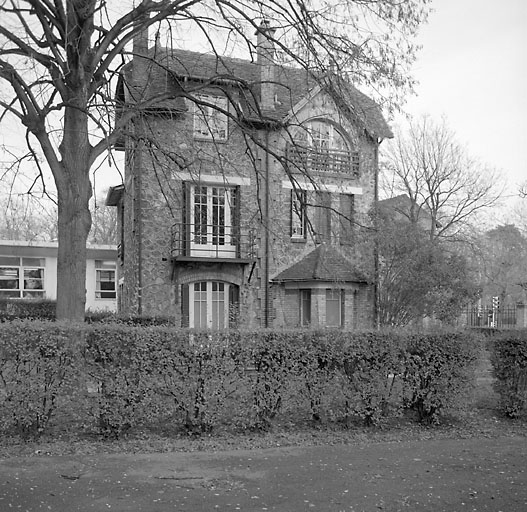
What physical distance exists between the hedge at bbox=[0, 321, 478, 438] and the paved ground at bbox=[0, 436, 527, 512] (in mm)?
750

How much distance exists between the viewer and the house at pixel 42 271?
33.9 m

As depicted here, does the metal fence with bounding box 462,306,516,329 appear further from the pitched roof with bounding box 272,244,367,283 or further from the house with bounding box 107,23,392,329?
the house with bounding box 107,23,392,329

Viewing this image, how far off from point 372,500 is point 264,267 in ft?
51.4

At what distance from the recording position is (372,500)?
237 inches

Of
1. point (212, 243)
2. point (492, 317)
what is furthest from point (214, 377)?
point (492, 317)

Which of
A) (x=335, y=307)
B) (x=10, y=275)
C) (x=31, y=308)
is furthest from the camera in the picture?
(x=10, y=275)

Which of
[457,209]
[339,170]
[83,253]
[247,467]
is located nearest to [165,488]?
[247,467]

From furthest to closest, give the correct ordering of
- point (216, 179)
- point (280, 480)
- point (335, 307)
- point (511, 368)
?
point (335, 307) < point (216, 179) < point (511, 368) < point (280, 480)

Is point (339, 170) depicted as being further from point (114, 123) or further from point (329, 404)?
point (329, 404)

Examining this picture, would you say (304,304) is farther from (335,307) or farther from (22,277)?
(22,277)

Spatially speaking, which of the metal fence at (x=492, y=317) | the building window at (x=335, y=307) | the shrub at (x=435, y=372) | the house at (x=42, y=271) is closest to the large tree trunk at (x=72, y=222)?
the shrub at (x=435, y=372)

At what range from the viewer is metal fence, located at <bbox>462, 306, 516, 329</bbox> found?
1176 inches

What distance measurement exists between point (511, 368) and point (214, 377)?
4.84 m

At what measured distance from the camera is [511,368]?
33.1 feet
